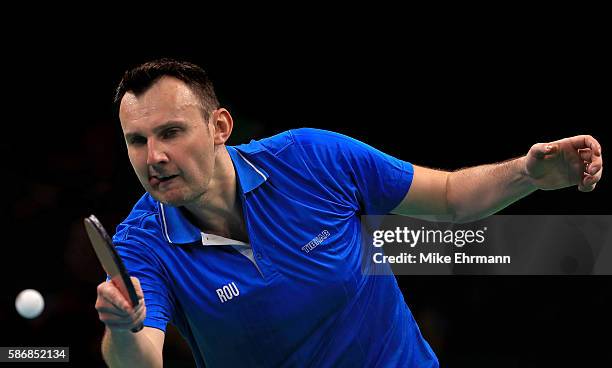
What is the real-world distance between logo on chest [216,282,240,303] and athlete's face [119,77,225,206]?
278mm

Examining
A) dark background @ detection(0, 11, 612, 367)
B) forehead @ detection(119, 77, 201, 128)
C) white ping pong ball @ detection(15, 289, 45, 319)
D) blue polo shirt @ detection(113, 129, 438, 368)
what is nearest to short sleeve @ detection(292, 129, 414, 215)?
blue polo shirt @ detection(113, 129, 438, 368)

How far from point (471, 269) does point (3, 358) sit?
2586 millimetres

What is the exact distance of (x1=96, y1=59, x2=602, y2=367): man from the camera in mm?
2875

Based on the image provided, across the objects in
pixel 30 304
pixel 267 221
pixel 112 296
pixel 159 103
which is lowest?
pixel 30 304

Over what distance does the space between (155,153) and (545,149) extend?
1.10 metres

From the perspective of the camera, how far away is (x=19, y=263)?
18.2 ft

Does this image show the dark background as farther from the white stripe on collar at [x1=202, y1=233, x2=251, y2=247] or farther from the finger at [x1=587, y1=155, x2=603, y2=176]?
the finger at [x1=587, y1=155, x2=603, y2=176]

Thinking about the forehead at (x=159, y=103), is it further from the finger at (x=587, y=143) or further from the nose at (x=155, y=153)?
the finger at (x=587, y=143)

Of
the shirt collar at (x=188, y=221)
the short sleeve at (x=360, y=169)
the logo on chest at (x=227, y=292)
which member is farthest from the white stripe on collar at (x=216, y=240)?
the short sleeve at (x=360, y=169)

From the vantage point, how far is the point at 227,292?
2.98m

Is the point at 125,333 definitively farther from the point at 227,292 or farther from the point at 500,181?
the point at 500,181

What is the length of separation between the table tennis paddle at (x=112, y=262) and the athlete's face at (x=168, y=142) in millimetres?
388

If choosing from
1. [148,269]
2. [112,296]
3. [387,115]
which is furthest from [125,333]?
[387,115]

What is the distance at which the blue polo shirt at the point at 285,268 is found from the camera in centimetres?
299
